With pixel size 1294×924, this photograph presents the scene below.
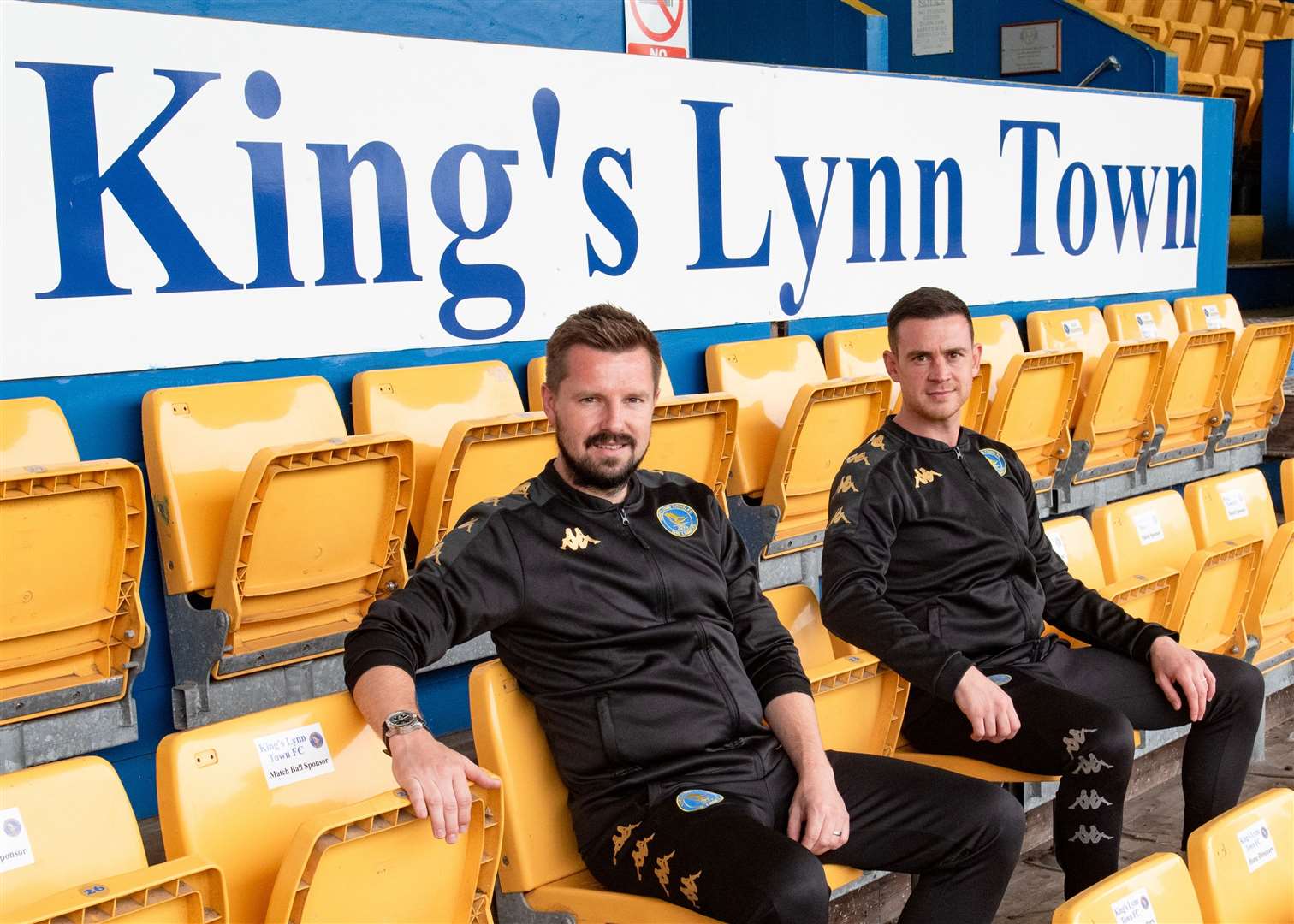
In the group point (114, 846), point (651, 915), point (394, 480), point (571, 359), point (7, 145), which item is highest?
point (7, 145)

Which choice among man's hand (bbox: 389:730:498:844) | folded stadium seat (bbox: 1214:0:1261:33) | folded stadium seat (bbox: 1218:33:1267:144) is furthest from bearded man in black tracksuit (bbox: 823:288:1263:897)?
folded stadium seat (bbox: 1214:0:1261:33)

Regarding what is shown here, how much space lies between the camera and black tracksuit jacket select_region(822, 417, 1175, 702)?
2.54 metres

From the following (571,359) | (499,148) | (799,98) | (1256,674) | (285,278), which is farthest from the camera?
(799,98)

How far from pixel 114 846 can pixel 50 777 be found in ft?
0.35

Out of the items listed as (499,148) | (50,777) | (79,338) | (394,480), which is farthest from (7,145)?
(50,777)

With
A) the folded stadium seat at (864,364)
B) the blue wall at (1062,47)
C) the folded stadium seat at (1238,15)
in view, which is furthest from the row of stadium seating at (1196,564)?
the folded stadium seat at (1238,15)

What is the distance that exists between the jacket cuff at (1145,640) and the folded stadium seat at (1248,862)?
2.36ft

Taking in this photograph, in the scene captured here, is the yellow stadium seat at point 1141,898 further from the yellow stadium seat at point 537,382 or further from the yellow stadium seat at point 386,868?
the yellow stadium seat at point 537,382

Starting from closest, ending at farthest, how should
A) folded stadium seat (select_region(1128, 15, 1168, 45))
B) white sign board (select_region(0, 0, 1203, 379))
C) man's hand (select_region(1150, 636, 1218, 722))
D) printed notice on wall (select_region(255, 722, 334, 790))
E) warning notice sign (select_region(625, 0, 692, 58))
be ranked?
printed notice on wall (select_region(255, 722, 334, 790)) → man's hand (select_region(1150, 636, 1218, 722)) → white sign board (select_region(0, 0, 1203, 379)) → warning notice sign (select_region(625, 0, 692, 58)) → folded stadium seat (select_region(1128, 15, 1168, 45))

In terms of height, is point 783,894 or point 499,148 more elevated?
point 499,148

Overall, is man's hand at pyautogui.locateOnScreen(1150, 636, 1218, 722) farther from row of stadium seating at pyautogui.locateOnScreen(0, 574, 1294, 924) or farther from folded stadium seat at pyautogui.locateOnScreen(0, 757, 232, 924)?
folded stadium seat at pyautogui.locateOnScreen(0, 757, 232, 924)

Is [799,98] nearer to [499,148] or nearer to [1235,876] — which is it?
[499,148]

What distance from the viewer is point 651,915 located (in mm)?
1895

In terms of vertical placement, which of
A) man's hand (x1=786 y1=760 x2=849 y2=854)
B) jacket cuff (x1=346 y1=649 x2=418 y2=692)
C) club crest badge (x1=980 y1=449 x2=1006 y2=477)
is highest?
club crest badge (x1=980 y1=449 x2=1006 y2=477)
